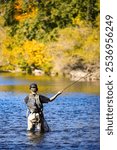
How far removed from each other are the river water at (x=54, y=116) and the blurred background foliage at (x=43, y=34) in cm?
12

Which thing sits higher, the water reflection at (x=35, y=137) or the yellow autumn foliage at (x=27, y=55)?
the yellow autumn foliage at (x=27, y=55)

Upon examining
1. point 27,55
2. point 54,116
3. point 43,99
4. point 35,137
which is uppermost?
point 27,55

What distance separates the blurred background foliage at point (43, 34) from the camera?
4.95m

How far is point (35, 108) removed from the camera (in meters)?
4.80

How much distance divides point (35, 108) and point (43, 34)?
516 mm

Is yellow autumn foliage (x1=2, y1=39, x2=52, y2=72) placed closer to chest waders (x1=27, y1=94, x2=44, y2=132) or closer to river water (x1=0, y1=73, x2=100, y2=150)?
river water (x1=0, y1=73, x2=100, y2=150)

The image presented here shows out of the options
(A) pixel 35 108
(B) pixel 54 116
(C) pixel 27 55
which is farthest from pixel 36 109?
(C) pixel 27 55

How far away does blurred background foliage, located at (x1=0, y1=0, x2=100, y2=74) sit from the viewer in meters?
4.95

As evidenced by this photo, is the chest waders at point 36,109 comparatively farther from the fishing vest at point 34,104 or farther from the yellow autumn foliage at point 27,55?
the yellow autumn foliage at point 27,55

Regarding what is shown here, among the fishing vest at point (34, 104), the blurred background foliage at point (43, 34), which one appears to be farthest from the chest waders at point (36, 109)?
the blurred background foliage at point (43, 34)

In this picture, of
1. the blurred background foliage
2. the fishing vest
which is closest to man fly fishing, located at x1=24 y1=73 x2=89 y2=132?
the fishing vest

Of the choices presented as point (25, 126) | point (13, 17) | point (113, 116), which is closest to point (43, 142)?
point (25, 126)

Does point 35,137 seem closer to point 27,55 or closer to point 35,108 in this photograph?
point 35,108

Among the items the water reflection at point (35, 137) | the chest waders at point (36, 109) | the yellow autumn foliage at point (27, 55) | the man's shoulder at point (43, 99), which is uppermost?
the yellow autumn foliage at point (27, 55)
